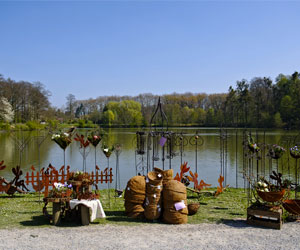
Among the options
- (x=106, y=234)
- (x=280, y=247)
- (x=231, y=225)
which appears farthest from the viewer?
(x=231, y=225)

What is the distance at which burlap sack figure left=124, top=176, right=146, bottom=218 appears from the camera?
7.29 metres

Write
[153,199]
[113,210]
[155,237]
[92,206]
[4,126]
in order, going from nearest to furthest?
[155,237] < [92,206] < [153,199] < [113,210] < [4,126]

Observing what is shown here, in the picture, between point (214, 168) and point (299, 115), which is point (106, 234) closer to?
point (214, 168)

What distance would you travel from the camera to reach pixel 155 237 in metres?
5.98

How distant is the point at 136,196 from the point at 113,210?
117 cm

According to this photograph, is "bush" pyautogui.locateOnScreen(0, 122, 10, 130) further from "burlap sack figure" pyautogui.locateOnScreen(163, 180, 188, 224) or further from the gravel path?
"burlap sack figure" pyautogui.locateOnScreen(163, 180, 188, 224)

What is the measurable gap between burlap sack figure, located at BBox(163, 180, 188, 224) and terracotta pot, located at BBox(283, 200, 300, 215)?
91.6 inches

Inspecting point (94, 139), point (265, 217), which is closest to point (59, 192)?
point (94, 139)

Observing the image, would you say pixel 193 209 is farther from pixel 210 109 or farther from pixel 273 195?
pixel 210 109

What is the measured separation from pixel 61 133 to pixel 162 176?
11.7 ft

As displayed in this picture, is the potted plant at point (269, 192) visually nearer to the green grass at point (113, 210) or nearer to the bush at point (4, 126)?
the green grass at point (113, 210)

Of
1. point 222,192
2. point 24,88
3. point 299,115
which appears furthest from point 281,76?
point 222,192

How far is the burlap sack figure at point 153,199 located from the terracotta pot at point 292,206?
2.92 meters

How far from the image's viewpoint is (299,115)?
48812mm
